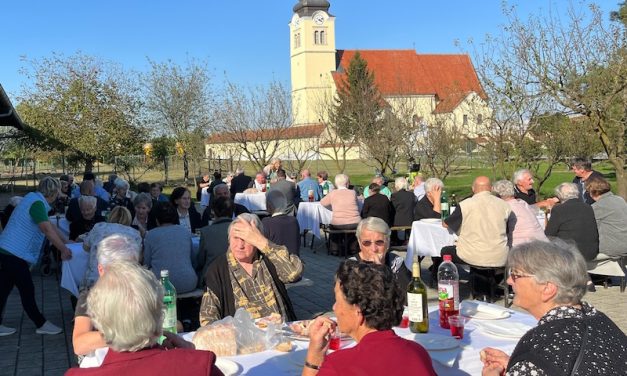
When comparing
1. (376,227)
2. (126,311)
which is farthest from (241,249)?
(126,311)

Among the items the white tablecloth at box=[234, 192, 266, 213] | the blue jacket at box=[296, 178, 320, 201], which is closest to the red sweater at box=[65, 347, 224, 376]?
the blue jacket at box=[296, 178, 320, 201]

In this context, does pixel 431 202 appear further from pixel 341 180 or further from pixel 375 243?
pixel 375 243

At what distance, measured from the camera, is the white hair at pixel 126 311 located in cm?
210

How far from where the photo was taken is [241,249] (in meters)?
3.90

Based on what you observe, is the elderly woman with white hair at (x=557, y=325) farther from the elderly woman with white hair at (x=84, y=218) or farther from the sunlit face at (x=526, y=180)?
the sunlit face at (x=526, y=180)

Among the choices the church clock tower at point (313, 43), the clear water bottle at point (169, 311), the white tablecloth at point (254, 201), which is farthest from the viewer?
the church clock tower at point (313, 43)

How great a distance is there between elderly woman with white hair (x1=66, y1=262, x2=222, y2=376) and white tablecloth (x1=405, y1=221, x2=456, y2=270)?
5.92 m

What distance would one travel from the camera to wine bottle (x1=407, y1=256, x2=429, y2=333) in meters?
3.17

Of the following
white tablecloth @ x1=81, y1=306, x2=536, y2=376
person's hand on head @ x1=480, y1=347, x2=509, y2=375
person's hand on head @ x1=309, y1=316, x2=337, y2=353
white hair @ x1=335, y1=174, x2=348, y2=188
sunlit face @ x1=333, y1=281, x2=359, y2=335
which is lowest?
white tablecloth @ x1=81, y1=306, x2=536, y2=376

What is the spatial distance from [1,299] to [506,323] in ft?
17.2

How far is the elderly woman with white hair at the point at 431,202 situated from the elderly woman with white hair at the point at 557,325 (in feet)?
19.3

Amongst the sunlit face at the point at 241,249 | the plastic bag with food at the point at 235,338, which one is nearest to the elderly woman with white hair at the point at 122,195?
the sunlit face at the point at 241,249

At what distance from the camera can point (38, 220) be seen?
6.13m

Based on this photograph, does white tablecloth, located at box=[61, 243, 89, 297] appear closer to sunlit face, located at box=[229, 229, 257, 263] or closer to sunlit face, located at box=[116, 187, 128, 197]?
sunlit face, located at box=[229, 229, 257, 263]
